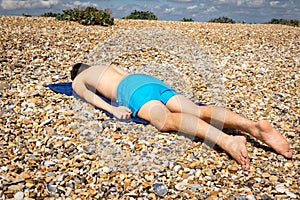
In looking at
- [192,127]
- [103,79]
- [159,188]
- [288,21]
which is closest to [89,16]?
[103,79]

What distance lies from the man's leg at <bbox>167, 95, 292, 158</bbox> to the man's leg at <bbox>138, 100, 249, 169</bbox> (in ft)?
0.70

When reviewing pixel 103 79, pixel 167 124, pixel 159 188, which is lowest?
pixel 159 188

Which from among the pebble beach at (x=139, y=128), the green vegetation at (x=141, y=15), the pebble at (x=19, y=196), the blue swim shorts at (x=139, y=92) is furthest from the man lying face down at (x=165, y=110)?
the green vegetation at (x=141, y=15)

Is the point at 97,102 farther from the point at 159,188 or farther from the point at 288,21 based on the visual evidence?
the point at 288,21

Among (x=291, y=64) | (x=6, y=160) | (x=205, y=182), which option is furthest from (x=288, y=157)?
(x=291, y=64)

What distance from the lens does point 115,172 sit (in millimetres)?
3404

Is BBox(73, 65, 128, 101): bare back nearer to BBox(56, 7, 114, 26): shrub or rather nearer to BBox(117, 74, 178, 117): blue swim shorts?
BBox(117, 74, 178, 117): blue swim shorts

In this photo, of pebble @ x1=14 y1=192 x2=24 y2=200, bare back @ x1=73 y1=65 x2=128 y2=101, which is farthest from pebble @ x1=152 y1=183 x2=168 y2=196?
bare back @ x1=73 y1=65 x2=128 y2=101

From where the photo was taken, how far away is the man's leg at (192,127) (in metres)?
3.51

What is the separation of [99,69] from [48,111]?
1.04 metres

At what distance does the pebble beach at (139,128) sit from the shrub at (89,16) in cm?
280

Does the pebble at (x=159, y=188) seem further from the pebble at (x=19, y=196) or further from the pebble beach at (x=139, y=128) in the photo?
the pebble at (x=19, y=196)

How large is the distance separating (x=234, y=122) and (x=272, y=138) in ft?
1.61

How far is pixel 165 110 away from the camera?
4078mm
